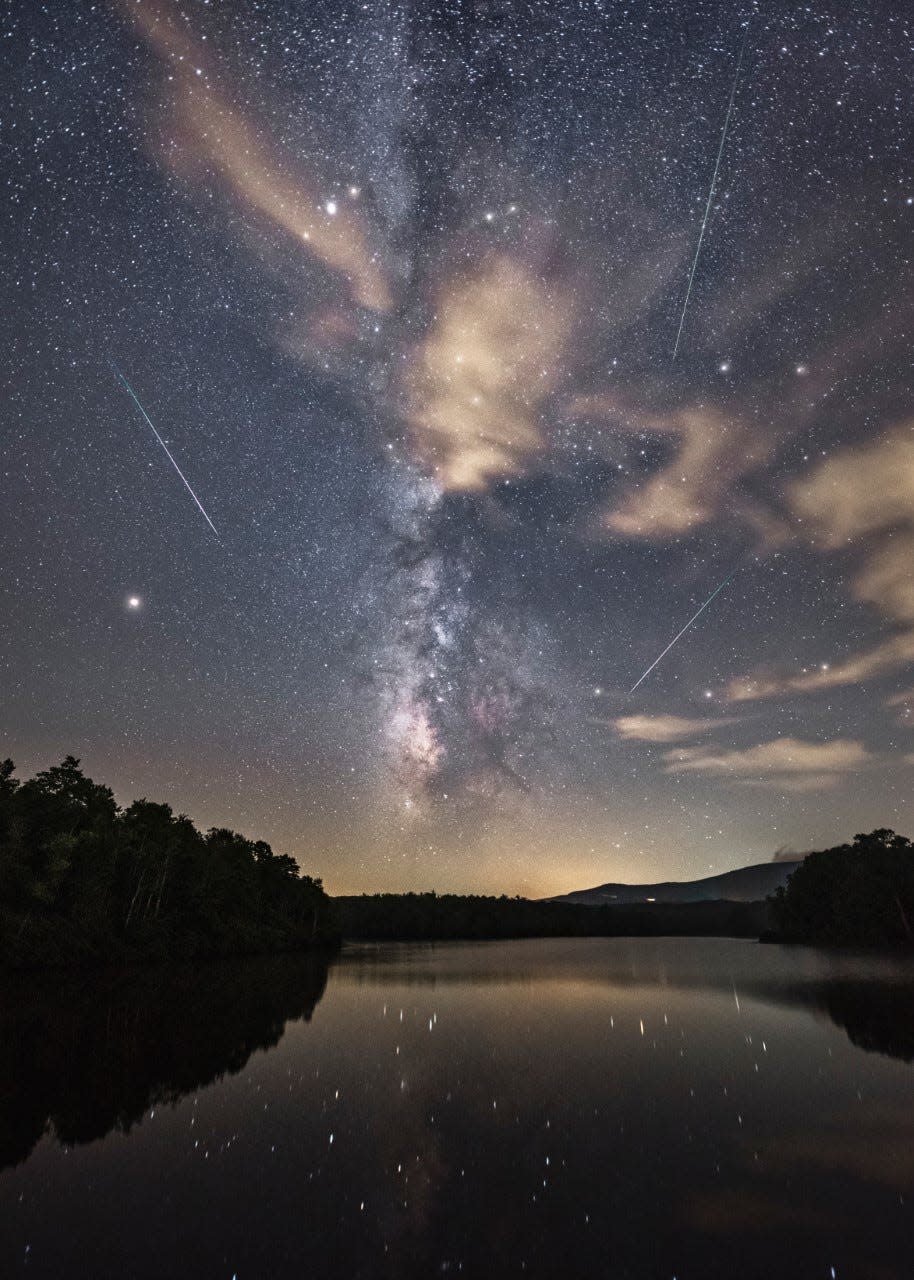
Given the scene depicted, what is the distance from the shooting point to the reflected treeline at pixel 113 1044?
11.9 metres

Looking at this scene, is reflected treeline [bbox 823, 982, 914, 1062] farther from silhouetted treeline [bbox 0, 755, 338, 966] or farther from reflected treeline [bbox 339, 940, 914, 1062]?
silhouetted treeline [bbox 0, 755, 338, 966]

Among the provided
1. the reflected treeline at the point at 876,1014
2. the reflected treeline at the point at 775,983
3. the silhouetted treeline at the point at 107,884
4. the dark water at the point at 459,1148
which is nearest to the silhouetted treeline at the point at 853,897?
the reflected treeline at the point at 775,983

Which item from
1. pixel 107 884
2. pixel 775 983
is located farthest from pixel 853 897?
pixel 107 884

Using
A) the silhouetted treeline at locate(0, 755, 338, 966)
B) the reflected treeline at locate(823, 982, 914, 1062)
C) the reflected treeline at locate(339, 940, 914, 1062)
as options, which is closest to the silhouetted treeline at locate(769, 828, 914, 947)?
the reflected treeline at locate(339, 940, 914, 1062)

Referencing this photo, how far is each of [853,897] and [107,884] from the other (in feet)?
317

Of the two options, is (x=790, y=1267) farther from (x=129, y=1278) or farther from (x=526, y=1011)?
(x=526, y=1011)

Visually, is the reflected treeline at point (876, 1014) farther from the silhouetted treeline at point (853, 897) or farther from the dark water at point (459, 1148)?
the silhouetted treeline at point (853, 897)

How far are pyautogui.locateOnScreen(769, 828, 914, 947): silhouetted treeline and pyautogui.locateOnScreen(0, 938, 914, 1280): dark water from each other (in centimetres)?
8505

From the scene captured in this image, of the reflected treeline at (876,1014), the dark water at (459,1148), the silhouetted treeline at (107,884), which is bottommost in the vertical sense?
the dark water at (459,1148)

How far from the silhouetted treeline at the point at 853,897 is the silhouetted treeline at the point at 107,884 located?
7905 cm

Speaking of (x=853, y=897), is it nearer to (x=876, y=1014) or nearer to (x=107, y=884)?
(x=876, y=1014)

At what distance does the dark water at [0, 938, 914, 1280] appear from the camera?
7031 millimetres

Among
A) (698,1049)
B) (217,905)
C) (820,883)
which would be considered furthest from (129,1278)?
(820,883)

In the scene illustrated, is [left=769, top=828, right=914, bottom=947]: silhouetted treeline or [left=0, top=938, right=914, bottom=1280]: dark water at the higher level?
[left=769, top=828, right=914, bottom=947]: silhouetted treeline
